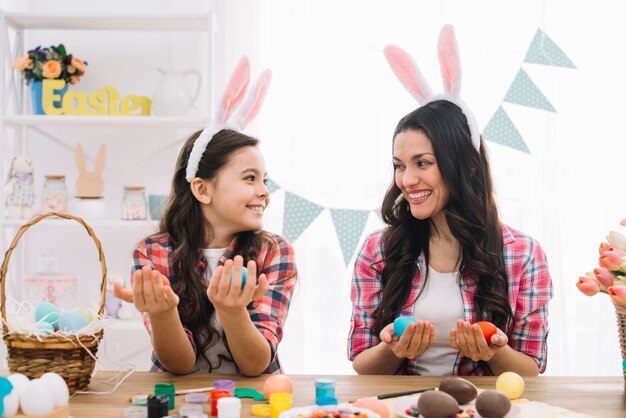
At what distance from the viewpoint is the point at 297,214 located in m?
2.80

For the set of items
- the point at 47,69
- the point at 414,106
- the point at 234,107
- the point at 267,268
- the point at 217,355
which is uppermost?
the point at 47,69

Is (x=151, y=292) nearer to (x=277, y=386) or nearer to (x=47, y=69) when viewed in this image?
(x=277, y=386)

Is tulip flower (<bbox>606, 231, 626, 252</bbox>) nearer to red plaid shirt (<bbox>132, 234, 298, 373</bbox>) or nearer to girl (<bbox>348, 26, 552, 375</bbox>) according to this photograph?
girl (<bbox>348, 26, 552, 375</bbox>)

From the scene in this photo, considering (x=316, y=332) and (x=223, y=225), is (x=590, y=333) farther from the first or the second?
→ (x=223, y=225)

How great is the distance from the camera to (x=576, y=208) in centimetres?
288

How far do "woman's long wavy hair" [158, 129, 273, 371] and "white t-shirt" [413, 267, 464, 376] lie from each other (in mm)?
422

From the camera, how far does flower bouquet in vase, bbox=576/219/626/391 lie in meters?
1.20

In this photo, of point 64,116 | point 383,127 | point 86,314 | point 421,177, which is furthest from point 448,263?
point 64,116

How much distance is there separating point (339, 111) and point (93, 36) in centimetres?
105

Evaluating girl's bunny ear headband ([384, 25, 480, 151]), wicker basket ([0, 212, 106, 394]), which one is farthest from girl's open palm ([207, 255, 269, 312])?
girl's bunny ear headband ([384, 25, 480, 151])

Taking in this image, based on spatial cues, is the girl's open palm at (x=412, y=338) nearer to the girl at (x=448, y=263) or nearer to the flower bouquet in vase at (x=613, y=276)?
the girl at (x=448, y=263)

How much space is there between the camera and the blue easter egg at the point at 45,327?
123 centimetres

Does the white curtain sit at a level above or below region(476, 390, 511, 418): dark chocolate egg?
above

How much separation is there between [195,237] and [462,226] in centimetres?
67
